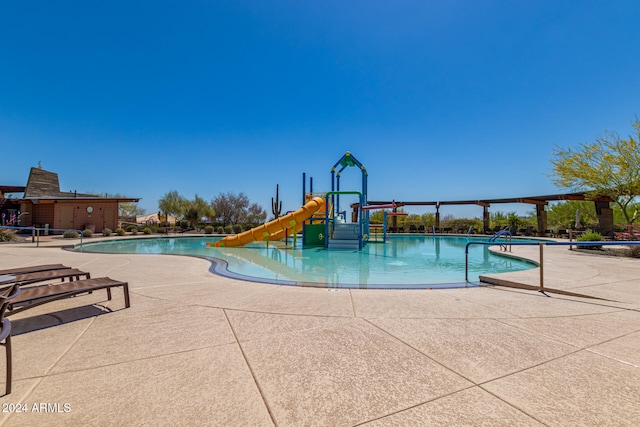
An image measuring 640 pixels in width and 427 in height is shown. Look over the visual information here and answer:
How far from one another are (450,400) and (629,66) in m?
17.6

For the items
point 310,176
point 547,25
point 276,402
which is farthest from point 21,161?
point 547,25

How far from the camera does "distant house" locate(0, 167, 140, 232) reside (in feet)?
67.2

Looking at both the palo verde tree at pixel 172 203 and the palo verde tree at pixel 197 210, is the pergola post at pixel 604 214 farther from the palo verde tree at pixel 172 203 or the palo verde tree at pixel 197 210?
the palo verde tree at pixel 172 203

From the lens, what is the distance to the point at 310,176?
1734 cm

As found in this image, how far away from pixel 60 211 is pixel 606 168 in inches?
1302

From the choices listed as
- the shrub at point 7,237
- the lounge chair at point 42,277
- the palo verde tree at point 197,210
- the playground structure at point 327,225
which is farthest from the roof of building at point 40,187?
the lounge chair at point 42,277

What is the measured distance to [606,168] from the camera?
12.7 meters

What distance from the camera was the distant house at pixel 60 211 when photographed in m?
20.5

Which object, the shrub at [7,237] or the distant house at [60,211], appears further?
the distant house at [60,211]

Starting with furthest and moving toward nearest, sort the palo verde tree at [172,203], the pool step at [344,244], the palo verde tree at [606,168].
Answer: the palo verde tree at [172,203] < the pool step at [344,244] < the palo verde tree at [606,168]

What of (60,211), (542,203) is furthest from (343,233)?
(60,211)

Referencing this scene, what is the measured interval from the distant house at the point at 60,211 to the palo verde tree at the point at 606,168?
93.4 feet

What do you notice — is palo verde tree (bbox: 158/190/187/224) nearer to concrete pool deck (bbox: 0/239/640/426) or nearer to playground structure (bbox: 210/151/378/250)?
playground structure (bbox: 210/151/378/250)

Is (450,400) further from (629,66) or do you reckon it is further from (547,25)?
(629,66)
